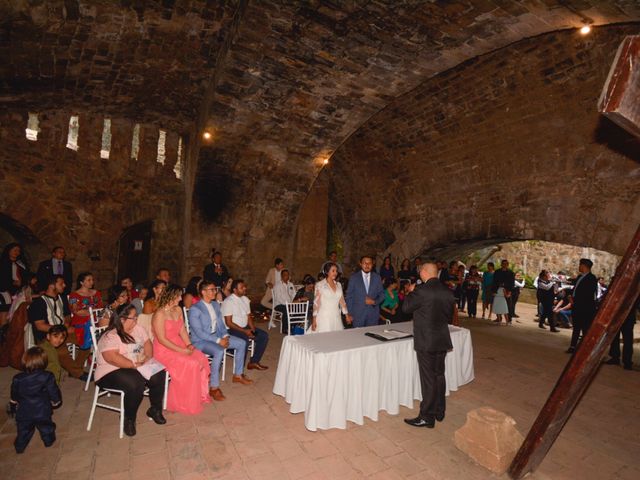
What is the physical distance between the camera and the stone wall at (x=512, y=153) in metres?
5.81

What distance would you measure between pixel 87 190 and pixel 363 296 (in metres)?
7.39

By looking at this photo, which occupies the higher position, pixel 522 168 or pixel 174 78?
pixel 174 78

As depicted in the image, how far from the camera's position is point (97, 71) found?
269 inches

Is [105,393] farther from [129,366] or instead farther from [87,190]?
[87,190]

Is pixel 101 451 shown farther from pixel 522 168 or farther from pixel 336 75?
pixel 522 168

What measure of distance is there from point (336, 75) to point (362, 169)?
216 inches

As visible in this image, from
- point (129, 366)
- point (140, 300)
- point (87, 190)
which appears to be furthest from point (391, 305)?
point (87, 190)

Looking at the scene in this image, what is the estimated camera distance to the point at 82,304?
482cm

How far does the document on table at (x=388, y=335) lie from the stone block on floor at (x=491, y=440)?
99 centimetres

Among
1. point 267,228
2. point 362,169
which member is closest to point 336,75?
point 267,228

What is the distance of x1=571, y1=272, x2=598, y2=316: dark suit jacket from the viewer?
5879mm

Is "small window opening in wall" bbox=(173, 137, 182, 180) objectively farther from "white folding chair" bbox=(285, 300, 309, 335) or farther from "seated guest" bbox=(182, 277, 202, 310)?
"white folding chair" bbox=(285, 300, 309, 335)

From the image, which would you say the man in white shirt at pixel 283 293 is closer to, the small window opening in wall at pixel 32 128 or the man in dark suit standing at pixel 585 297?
the man in dark suit standing at pixel 585 297

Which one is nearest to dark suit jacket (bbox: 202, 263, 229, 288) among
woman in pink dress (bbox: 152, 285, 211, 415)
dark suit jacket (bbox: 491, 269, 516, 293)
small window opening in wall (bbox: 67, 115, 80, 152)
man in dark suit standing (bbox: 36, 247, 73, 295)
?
man in dark suit standing (bbox: 36, 247, 73, 295)
